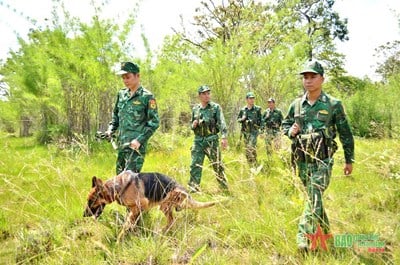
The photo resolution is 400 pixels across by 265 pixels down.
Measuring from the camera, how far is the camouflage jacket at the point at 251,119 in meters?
8.51

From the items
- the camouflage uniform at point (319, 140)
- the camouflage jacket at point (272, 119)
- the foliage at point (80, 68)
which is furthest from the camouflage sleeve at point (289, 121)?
the foliage at point (80, 68)

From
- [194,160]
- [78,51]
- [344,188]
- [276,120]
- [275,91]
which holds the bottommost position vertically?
[344,188]

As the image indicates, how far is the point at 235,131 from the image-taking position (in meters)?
11.6

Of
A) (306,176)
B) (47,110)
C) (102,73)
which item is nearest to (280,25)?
(102,73)

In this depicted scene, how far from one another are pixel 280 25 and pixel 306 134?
35.0ft

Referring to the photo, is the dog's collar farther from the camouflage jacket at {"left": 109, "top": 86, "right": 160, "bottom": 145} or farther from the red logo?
the red logo

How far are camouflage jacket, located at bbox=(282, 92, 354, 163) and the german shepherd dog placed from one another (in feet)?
3.89

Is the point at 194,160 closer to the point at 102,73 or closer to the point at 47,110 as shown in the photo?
the point at 102,73

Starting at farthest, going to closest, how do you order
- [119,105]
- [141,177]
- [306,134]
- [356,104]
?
[356,104] → [119,105] → [141,177] → [306,134]

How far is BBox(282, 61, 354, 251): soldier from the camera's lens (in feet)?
9.75

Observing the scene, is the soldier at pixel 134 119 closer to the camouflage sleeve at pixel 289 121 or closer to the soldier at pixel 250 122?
the camouflage sleeve at pixel 289 121

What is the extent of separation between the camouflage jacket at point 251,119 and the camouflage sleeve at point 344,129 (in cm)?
531

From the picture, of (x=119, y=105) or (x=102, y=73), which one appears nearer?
(x=119, y=105)

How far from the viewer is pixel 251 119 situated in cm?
852
